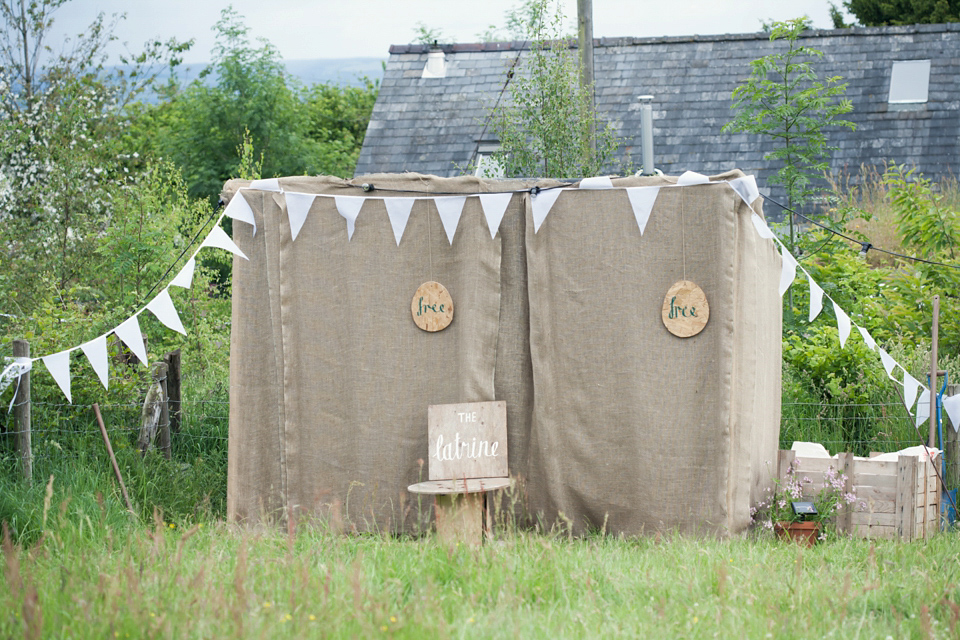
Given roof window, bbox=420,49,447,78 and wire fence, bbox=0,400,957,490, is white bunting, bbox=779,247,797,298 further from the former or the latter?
roof window, bbox=420,49,447,78

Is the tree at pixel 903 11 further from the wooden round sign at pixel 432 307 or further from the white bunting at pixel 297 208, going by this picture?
the white bunting at pixel 297 208

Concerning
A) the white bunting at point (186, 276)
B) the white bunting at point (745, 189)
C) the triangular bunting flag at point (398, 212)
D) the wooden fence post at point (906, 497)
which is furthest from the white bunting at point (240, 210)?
the wooden fence post at point (906, 497)

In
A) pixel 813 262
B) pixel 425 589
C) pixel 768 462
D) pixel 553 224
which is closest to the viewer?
pixel 425 589

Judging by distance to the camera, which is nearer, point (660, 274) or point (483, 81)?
point (660, 274)

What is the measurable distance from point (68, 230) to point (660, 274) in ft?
19.6

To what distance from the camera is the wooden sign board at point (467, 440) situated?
4.70 m

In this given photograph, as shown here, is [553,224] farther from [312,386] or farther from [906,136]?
[906,136]

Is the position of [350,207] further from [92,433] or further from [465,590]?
[92,433]

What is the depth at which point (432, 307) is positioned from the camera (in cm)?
491

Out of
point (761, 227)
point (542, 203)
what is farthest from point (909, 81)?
point (542, 203)

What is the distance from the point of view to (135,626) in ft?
9.74

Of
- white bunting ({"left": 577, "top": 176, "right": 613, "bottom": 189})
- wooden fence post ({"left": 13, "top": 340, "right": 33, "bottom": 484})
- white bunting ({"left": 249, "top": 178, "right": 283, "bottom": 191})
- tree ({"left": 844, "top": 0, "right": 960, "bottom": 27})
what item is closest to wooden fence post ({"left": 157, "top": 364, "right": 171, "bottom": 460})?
wooden fence post ({"left": 13, "top": 340, "right": 33, "bottom": 484})

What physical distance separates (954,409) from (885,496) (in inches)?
31.2

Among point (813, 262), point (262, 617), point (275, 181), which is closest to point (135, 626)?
point (262, 617)
